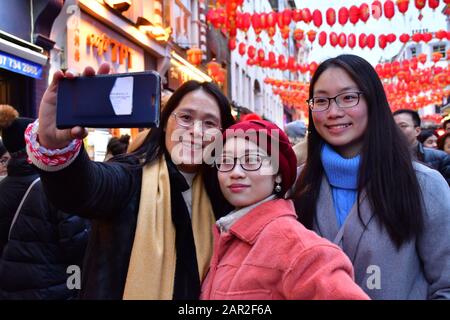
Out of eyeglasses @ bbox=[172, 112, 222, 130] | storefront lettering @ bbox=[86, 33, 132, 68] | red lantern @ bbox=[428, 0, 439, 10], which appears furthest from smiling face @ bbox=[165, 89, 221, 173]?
red lantern @ bbox=[428, 0, 439, 10]

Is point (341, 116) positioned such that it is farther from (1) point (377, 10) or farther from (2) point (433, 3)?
(1) point (377, 10)

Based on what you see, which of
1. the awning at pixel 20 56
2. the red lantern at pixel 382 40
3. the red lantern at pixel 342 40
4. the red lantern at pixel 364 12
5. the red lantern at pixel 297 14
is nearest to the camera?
the awning at pixel 20 56

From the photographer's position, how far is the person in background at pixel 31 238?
3061 millimetres

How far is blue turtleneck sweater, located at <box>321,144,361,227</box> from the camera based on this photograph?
1.95 meters

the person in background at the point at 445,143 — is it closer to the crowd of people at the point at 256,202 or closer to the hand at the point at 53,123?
the crowd of people at the point at 256,202

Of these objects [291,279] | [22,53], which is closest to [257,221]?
[291,279]

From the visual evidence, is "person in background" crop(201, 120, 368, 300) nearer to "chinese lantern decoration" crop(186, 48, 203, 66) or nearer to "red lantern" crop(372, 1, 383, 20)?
"red lantern" crop(372, 1, 383, 20)

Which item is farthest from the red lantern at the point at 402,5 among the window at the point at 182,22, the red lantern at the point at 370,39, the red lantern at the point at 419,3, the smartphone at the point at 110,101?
the smartphone at the point at 110,101

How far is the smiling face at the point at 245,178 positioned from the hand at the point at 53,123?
0.54m

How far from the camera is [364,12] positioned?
1061cm

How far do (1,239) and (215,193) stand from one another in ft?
6.71
